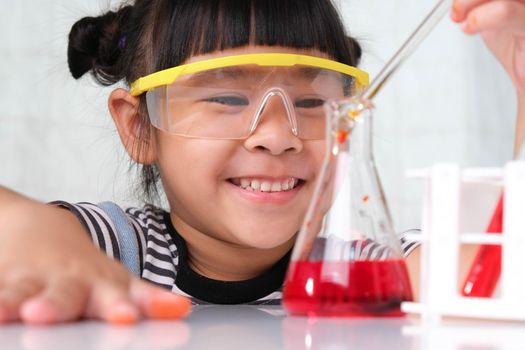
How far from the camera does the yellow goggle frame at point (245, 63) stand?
1111 millimetres

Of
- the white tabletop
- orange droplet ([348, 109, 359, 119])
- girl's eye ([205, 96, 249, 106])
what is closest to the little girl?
girl's eye ([205, 96, 249, 106])

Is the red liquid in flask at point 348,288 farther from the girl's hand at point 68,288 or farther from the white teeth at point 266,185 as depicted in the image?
the white teeth at point 266,185

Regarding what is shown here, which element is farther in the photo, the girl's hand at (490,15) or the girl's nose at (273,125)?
the girl's nose at (273,125)

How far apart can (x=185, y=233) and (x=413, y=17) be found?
54.0 inches

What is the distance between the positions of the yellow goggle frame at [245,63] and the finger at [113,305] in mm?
557

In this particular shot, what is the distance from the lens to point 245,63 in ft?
3.69

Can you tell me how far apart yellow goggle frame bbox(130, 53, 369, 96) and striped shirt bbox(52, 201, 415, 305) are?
0.24 metres

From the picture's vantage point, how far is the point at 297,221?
1.29m

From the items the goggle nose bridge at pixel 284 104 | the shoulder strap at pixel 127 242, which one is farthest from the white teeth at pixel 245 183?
the shoulder strap at pixel 127 242

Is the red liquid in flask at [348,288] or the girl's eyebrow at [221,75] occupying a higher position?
the girl's eyebrow at [221,75]

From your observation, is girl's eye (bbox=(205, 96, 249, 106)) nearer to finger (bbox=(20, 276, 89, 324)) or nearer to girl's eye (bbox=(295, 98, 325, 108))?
girl's eye (bbox=(295, 98, 325, 108))

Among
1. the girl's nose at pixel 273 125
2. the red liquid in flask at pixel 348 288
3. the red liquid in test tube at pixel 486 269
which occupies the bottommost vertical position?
the red liquid in flask at pixel 348 288

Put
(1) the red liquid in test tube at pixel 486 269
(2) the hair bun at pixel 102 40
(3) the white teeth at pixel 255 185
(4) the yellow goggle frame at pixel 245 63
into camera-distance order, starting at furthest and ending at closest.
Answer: (2) the hair bun at pixel 102 40, (3) the white teeth at pixel 255 185, (4) the yellow goggle frame at pixel 245 63, (1) the red liquid in test tube at pixel 486 269

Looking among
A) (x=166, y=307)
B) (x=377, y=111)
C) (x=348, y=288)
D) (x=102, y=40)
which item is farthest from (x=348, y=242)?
(x=377, y=111)
